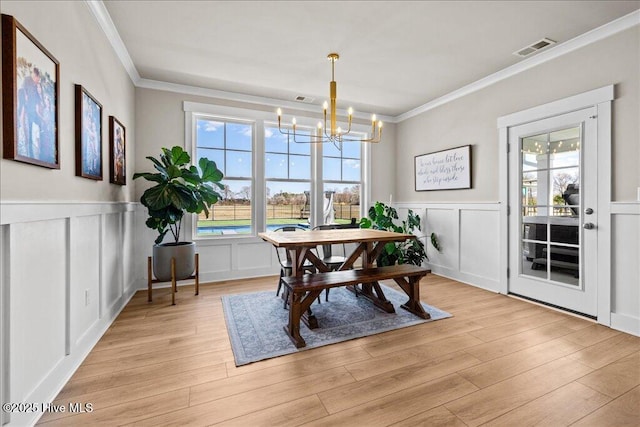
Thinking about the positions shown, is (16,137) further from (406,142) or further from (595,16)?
(406,142)

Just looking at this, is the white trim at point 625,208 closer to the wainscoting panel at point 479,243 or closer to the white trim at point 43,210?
the wainscoting panel at point 479,243

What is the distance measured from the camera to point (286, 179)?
15.1 ft

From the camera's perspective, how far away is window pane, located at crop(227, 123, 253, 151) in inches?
168

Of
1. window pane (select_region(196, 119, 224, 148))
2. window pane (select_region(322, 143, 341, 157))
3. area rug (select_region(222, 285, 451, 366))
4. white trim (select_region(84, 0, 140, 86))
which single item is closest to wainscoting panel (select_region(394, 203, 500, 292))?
area rug (select_region(222, 285, 451, 366))

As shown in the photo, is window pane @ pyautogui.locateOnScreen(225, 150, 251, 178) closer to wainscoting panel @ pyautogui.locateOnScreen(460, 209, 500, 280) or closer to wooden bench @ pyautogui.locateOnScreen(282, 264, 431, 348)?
wooden bench @ pyautogui.locateOnScreen(282, 264, 431, 348)

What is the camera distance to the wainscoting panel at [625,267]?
242 cm

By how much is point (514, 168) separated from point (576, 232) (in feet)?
3.05

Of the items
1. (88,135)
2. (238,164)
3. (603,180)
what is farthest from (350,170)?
(88,135)

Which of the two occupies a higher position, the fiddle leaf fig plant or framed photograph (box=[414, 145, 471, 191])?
framed photograph (box=[414, 145, 471, 191])

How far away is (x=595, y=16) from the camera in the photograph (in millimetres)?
2430

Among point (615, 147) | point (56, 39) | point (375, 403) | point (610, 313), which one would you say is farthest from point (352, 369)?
point (615, 147)

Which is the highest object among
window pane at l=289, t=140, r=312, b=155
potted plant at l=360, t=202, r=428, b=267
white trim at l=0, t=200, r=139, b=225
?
window pane at l=289, t=140, r=312, b=155

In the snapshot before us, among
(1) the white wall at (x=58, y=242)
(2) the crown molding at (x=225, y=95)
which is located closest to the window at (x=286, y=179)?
(2) the crown molding at (x=225, y=95)

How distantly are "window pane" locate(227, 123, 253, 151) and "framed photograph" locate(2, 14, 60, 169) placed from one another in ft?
8.44
